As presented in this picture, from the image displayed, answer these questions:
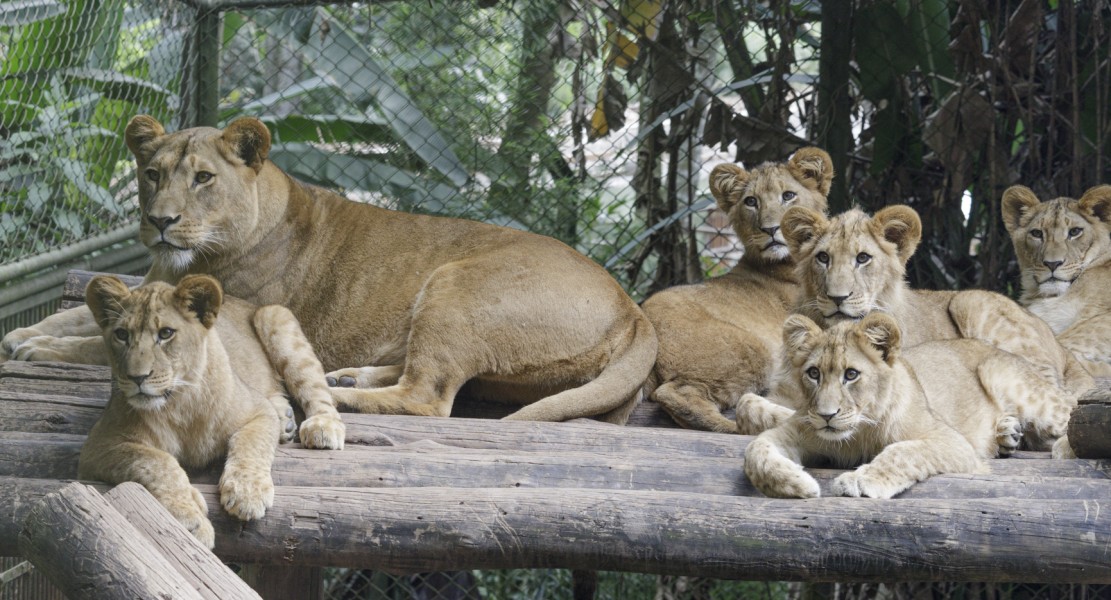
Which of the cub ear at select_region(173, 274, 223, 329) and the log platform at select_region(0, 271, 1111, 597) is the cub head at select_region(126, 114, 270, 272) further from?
the log platform at select_region(0, 271, 1111, 597)

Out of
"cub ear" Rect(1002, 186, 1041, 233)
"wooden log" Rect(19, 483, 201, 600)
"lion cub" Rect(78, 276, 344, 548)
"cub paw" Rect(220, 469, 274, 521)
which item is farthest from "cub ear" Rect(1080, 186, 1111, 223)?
"wooden log" Rect(19, 483, 201, 600)

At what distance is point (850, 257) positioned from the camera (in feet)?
14.4

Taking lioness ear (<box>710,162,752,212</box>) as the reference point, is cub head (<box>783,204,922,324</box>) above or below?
below

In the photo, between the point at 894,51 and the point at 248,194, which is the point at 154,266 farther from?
the point at 894,51

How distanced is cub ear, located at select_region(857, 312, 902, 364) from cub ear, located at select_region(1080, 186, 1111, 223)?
6.97ft

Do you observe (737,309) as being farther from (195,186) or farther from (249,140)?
(195,186)

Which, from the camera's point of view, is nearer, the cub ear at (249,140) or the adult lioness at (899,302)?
the adult lioness at (899,302)

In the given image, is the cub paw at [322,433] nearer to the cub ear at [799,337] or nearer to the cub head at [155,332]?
A: the cub head at [155,332]

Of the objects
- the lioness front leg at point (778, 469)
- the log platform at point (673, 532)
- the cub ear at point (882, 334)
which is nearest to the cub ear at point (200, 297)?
the log platform at point (673, 532)

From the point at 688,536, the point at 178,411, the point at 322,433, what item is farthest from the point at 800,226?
the point at 178,411

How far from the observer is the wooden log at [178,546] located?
2586 mm

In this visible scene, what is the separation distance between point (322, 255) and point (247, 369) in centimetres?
102

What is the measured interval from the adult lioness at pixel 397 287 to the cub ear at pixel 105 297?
Answer: 1.04 meters

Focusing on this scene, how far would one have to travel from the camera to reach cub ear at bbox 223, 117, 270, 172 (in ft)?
14.9
